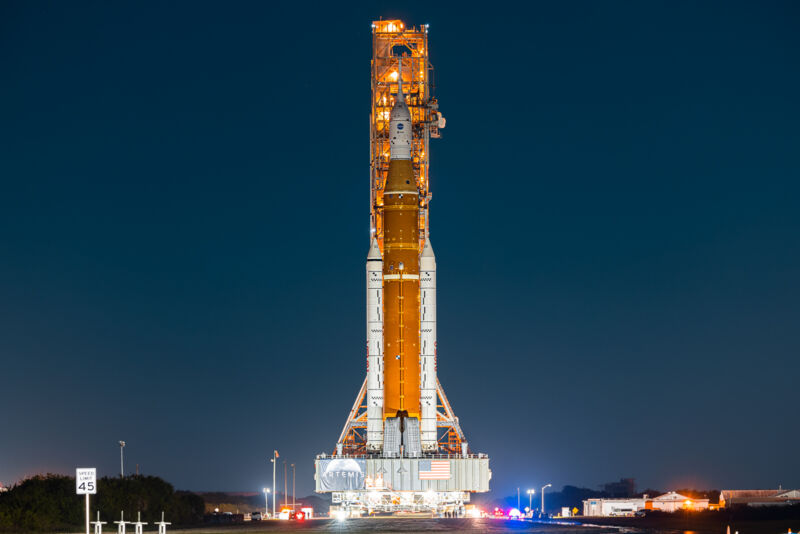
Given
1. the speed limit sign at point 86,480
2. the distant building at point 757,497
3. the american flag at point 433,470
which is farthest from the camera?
the distant building at point 757,497

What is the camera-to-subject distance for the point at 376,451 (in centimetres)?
8606

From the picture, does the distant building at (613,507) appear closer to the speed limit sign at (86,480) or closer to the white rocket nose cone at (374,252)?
the white rocket nose cone at (374,252)

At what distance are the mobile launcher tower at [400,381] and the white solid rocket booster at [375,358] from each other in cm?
6

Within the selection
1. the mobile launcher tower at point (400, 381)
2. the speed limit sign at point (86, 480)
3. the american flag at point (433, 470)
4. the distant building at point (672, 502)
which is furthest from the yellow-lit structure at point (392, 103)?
the speed limit sign at point (86, 480)

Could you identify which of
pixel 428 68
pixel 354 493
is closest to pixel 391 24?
pixel 428 68

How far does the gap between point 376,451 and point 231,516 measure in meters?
9.76

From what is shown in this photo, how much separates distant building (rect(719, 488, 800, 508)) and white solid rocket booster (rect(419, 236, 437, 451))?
1056 inches

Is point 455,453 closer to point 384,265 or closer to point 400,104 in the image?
point 384,265

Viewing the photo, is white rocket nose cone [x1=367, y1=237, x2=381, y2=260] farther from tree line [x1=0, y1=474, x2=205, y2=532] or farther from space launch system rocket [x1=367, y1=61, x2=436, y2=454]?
tree line [x1=0, y1=474, x2=205, y2=532]

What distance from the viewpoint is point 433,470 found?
83312 millimetres

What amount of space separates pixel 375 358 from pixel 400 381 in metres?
2.37

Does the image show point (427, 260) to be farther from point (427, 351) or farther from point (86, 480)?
point (86, 480)

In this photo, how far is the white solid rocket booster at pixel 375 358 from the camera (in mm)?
86125

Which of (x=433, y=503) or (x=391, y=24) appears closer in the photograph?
(x=433, y=503)
